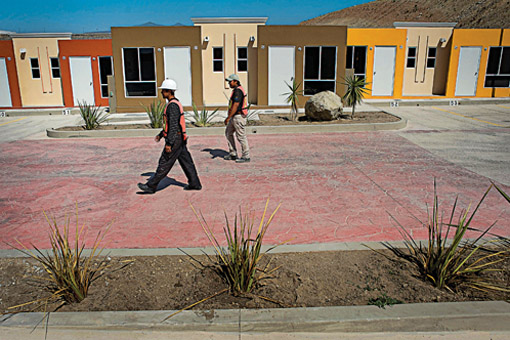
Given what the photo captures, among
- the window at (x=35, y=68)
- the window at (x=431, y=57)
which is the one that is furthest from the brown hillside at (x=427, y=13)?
the window at (x=35, y=68)

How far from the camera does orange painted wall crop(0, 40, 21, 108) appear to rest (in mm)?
23203

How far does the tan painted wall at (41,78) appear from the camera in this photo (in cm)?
2325

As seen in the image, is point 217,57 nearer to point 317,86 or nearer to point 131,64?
point 131,64

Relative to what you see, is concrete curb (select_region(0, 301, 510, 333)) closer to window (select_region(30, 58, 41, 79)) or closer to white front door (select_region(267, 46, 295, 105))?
white front door (select_region(267, 46, 295, 105))

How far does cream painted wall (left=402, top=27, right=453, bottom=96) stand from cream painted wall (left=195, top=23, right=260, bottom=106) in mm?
8689

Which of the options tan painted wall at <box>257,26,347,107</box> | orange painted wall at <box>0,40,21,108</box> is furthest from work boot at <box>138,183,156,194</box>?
orange painted wall at <box>0,40,21,108</box>

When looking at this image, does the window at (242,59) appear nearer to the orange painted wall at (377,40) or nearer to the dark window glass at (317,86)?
the dark window glass at (317,86)

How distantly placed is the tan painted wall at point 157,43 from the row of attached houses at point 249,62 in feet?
0.14

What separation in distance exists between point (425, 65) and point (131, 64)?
1549 cm

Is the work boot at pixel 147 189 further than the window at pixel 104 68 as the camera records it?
No

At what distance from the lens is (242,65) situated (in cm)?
2109

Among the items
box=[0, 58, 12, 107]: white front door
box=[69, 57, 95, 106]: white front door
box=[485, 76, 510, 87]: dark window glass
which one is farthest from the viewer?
box=[0, 58, 12, 107]: white front door

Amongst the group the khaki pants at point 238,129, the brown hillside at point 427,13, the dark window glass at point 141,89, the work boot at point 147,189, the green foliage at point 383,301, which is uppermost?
the brown hillside at point 427,13

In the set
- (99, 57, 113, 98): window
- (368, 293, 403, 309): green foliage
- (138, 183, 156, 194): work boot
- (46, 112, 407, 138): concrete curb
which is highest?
(99, 57, 113, 98): window
